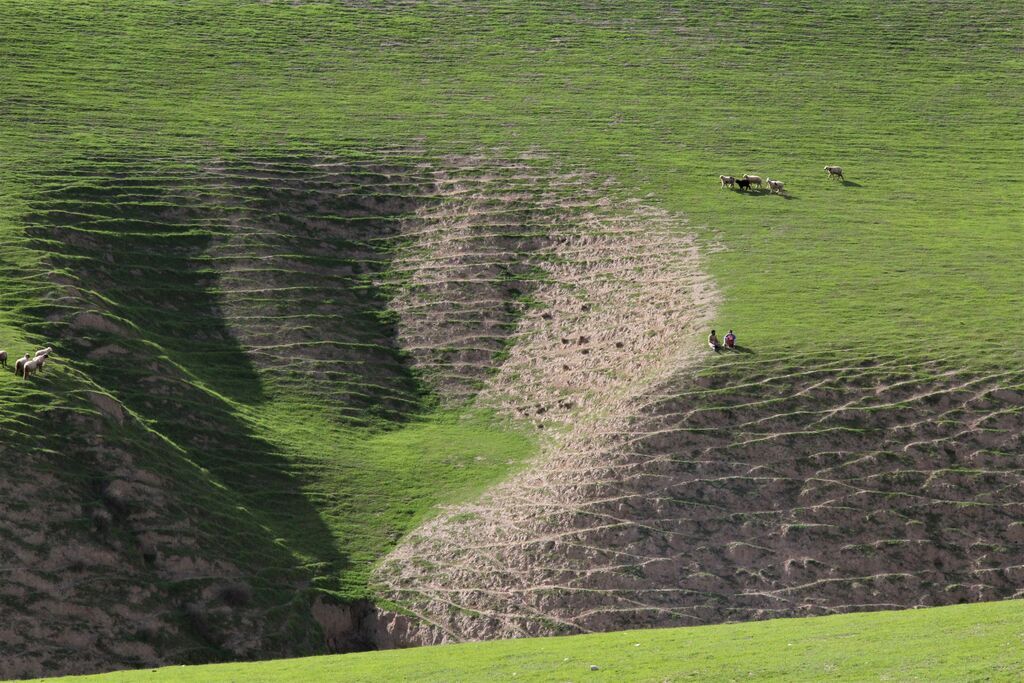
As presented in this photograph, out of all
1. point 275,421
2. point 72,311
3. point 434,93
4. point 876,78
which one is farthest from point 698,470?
point 876,78

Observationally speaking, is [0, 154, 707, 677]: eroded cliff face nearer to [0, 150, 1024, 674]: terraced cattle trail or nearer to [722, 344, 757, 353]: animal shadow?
[0, 150, 1024, 674]: terraced cattle trail

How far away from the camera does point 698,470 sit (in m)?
41.2

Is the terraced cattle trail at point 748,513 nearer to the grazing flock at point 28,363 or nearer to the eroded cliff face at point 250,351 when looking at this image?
the eroded cliff face at point 250,351

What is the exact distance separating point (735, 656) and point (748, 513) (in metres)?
13.5

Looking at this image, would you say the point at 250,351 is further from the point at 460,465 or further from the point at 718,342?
the point at 718,342

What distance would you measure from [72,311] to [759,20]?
184 feet

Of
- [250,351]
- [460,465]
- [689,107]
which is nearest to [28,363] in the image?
[250,351]

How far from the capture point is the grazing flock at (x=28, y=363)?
39625 millimetres

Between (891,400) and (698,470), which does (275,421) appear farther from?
(891,400)

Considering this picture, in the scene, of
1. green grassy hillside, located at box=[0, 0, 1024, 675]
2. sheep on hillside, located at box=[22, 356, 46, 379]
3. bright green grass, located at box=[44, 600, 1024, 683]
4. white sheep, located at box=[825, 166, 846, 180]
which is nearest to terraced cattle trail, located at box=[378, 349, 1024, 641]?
green grassy hillside, located at box=[0, 0, 1024, 675]

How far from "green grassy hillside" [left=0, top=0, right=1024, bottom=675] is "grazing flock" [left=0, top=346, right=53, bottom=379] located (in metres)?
0.69

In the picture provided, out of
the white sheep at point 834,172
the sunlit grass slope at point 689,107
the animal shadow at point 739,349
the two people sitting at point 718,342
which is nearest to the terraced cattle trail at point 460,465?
the two people sitting at point 718,342

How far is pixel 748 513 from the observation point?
131ft

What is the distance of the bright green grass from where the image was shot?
81.3ft
